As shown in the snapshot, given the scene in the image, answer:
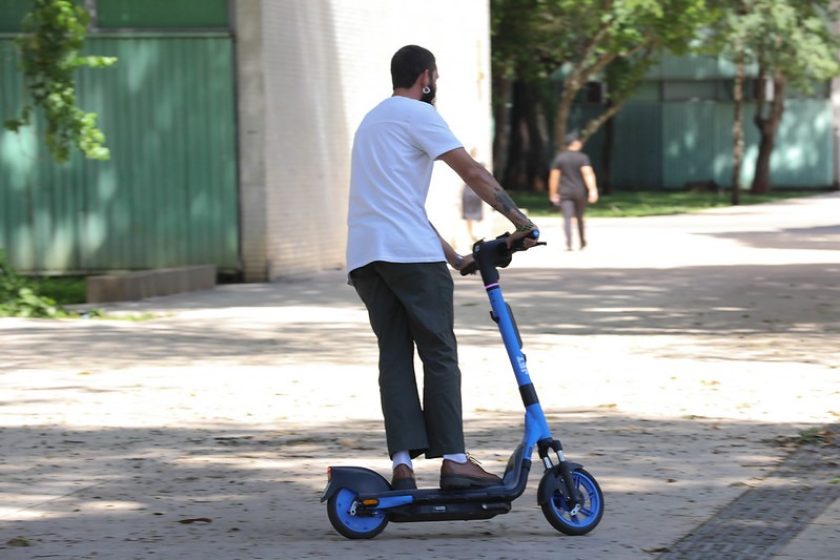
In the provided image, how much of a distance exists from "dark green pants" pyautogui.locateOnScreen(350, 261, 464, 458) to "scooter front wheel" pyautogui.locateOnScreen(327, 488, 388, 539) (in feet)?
0.90

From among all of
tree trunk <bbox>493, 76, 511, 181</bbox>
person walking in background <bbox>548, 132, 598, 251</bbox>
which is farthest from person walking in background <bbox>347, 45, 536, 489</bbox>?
tree trunk <bbox>493, 76, 511, 181</bbox>

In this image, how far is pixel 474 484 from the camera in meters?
6.55

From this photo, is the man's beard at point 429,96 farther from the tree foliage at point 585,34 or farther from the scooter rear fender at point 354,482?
the tree foliage at point 585,34

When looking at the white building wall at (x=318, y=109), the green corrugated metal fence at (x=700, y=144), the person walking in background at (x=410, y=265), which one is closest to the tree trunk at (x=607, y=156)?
the green corrugated metal fence at (x=700, y=144)

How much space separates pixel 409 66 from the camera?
6770mm

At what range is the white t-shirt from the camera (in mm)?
6645

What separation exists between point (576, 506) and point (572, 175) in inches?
743

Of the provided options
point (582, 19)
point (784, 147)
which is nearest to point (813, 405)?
point (582, 19)

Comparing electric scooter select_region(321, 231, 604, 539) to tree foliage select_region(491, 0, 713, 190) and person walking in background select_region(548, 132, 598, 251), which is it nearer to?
person walking in background select_region(548, 132, 598, 251)

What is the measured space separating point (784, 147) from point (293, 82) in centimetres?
3446

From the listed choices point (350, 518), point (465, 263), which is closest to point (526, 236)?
point (465, 263)

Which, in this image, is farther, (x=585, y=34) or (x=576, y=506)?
(x=585, y=34)

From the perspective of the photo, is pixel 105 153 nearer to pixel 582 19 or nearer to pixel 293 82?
pixel 293 82

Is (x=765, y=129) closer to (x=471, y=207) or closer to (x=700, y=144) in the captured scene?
(x=700, y=144)
